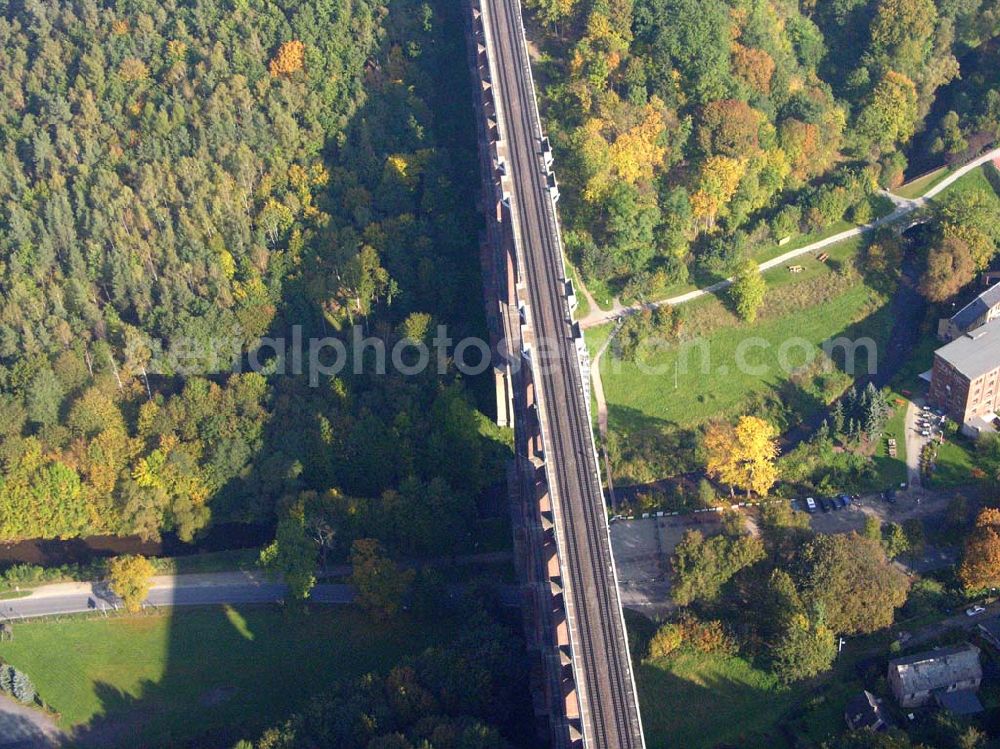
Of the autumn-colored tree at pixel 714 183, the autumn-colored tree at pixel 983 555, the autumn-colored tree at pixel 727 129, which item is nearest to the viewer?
the autumn-colored tree at pixel 983 555

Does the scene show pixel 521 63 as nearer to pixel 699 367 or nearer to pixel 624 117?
pixel 624 117

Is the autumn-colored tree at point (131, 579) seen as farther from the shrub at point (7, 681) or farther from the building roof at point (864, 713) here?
the building roof at point (864, 713)

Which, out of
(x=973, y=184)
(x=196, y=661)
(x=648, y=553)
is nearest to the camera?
(x=196, y=661)

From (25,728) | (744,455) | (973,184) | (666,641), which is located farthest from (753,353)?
(25,728)

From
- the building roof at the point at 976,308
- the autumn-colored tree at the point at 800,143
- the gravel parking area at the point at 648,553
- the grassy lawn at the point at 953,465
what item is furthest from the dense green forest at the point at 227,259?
the building roof at the point at 976,308

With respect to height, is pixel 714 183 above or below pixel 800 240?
above

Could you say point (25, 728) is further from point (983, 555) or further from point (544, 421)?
point (983, 555)

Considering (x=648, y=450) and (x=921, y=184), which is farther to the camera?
(x=921, y=184)
